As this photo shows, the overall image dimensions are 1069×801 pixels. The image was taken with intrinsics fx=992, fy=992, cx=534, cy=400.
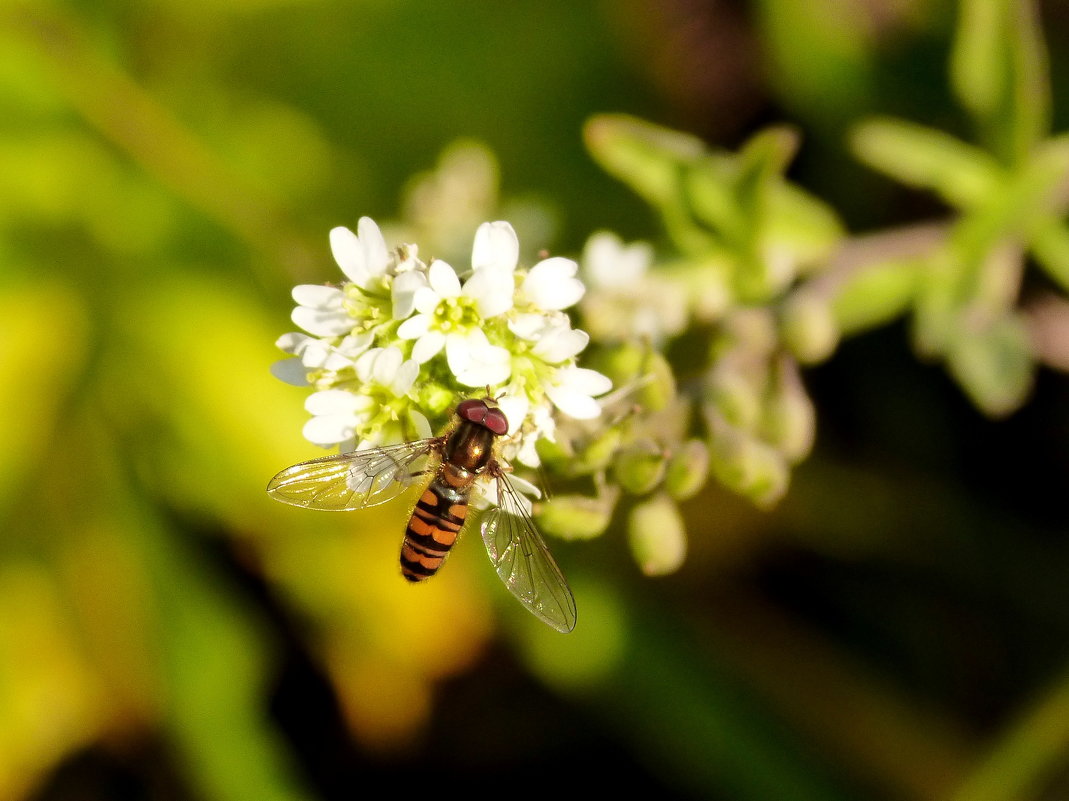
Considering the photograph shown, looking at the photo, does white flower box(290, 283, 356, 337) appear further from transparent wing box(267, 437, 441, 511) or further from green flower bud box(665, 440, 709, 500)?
green flower bud box(665, 440, 709, 500)

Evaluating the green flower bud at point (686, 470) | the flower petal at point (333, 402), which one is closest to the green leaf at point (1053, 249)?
the green flower bud at point (686, 470)

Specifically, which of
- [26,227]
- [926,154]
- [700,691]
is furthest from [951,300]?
[26,227]

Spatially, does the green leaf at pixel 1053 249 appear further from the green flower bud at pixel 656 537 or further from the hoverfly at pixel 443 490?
the hoverfly at pixel 443 490

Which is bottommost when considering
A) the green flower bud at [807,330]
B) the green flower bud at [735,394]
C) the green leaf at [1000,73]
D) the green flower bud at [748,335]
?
the green flower bud at [735,394]

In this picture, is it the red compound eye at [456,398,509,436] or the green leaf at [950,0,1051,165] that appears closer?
the red compound eye at [456,398,509,436]

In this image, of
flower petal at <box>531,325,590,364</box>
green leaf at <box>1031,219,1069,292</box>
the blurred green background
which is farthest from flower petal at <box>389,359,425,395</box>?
green leaf at <box>1031,219,1069,292</box>

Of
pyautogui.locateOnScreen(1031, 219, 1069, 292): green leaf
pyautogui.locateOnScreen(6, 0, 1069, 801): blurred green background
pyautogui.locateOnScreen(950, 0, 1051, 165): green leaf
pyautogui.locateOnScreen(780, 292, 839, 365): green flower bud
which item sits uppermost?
pyautogui.locateOnScreen(950, 0, 1051, 165): green leaf

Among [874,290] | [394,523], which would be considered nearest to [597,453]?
[874,290]
